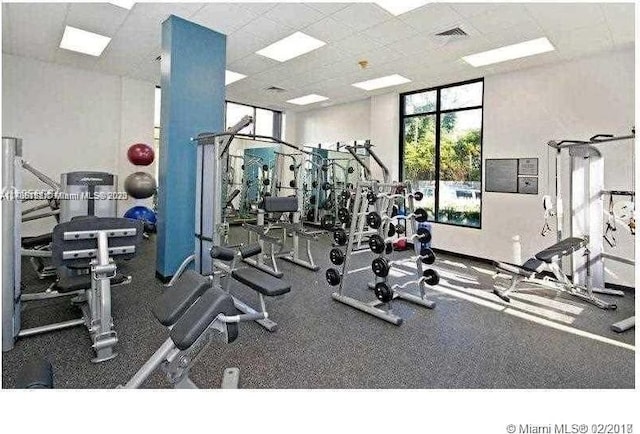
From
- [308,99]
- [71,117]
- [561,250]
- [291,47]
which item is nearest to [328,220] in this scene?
[308,99]

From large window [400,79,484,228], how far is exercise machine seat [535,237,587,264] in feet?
6.07

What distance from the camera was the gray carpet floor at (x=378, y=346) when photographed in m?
2.00

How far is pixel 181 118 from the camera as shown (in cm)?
365

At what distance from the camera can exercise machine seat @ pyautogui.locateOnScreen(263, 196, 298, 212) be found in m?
4.54

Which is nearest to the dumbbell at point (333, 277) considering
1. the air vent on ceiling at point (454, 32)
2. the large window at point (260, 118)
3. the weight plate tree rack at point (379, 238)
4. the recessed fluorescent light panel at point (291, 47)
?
the weight plate tree rack at point (379, 238)

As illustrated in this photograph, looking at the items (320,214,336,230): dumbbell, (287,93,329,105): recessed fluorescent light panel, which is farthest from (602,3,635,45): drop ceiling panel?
(320,214,336,230): dumbbell

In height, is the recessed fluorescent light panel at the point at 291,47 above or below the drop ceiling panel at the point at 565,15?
above

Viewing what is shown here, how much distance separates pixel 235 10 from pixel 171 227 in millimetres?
2279

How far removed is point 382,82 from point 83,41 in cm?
427

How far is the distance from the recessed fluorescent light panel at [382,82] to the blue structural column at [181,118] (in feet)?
8.84

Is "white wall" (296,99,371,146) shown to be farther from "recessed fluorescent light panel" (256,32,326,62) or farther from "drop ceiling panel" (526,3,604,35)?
"drop ceiling panel" (526,3,604,35)

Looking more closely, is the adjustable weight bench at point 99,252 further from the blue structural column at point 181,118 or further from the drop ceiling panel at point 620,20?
the drop ceiling panel at point 620,20
